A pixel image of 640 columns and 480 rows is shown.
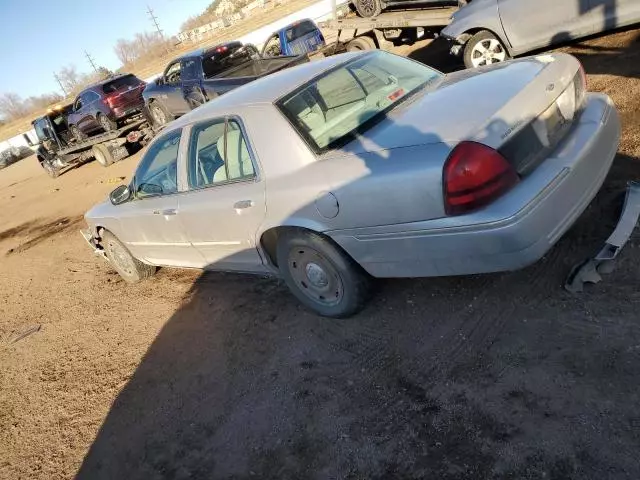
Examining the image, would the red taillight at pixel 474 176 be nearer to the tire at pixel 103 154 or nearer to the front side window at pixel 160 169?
the front side window at pixel 160 169

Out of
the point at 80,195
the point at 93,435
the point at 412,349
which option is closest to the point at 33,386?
the point at 93,435

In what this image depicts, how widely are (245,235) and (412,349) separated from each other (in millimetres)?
1417

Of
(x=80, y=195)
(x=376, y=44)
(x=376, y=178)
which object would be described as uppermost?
(x=376, y=178)

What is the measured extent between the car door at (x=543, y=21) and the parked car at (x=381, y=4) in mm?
2309

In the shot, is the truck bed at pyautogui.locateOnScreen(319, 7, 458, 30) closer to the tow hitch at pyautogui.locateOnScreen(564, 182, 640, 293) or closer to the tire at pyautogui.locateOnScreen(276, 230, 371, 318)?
the tow hitch at pyautogui.locateOnScreen(564, 182, 640, 293)

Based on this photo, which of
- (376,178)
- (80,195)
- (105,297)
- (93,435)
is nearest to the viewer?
(376,178)

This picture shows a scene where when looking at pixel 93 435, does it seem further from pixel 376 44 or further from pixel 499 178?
pixel 376 44

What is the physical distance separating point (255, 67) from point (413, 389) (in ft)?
30.7

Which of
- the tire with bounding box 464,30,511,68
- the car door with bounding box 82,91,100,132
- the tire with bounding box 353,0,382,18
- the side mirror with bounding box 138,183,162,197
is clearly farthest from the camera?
the car door with bounding box 82,91,100,132

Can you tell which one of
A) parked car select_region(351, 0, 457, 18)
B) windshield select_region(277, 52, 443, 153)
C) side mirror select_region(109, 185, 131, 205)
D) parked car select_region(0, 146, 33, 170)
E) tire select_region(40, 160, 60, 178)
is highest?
windshield select_region(277, 52, 443, 153)

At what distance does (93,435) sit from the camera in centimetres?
355

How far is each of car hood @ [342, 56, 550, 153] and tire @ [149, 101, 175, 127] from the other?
10850 millimetres

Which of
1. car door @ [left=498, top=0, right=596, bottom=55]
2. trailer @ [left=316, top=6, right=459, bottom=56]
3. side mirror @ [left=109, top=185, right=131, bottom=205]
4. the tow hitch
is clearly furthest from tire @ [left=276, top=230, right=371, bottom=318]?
trailer @ [left=316, top=6, right=459, bottom=56]

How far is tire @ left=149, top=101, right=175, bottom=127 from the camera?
42.9 feet
